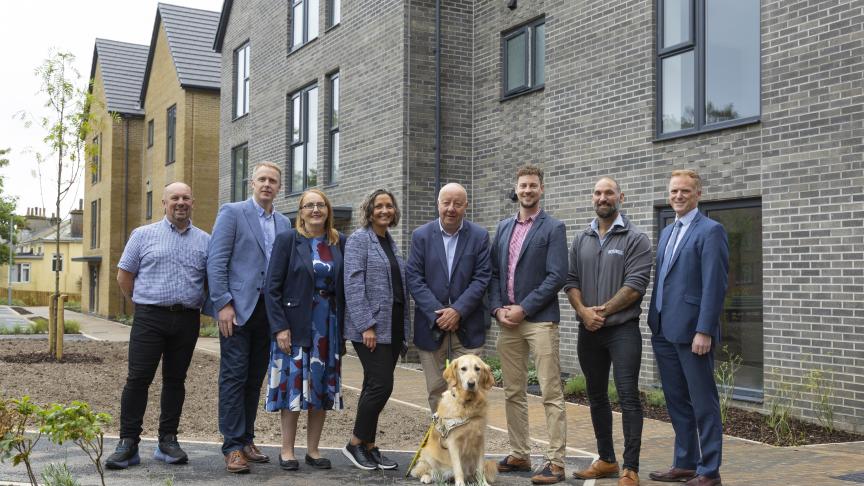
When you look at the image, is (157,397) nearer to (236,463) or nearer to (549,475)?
(236,463)

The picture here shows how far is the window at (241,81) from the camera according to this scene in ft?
73.4

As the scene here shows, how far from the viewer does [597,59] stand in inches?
464

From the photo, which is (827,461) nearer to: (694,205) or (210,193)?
(694,205)

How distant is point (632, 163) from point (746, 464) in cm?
516

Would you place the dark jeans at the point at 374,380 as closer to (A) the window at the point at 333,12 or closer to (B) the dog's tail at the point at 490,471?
(B) the dog's tail at the point at 490,471

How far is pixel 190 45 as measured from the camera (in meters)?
29.9

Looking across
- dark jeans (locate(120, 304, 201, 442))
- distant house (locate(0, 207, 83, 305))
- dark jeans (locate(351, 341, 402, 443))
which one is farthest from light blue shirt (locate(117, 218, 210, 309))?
distant house (locate(0, 207, 83, 305))

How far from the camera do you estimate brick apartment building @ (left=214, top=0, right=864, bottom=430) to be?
28.2ft

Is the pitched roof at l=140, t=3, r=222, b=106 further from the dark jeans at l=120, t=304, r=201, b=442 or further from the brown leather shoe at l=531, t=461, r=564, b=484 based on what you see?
the brown leather shoe at l=531, t=461, r=564, b=484

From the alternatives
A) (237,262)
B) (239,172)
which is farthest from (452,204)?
(239,172)

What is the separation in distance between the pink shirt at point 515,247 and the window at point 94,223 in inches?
1296

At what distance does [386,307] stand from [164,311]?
1681 millimetres

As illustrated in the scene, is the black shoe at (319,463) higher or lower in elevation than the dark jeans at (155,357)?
lower

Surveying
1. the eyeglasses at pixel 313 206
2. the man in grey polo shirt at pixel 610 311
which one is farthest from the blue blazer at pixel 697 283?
the eyeglasses at pixel 313 206
